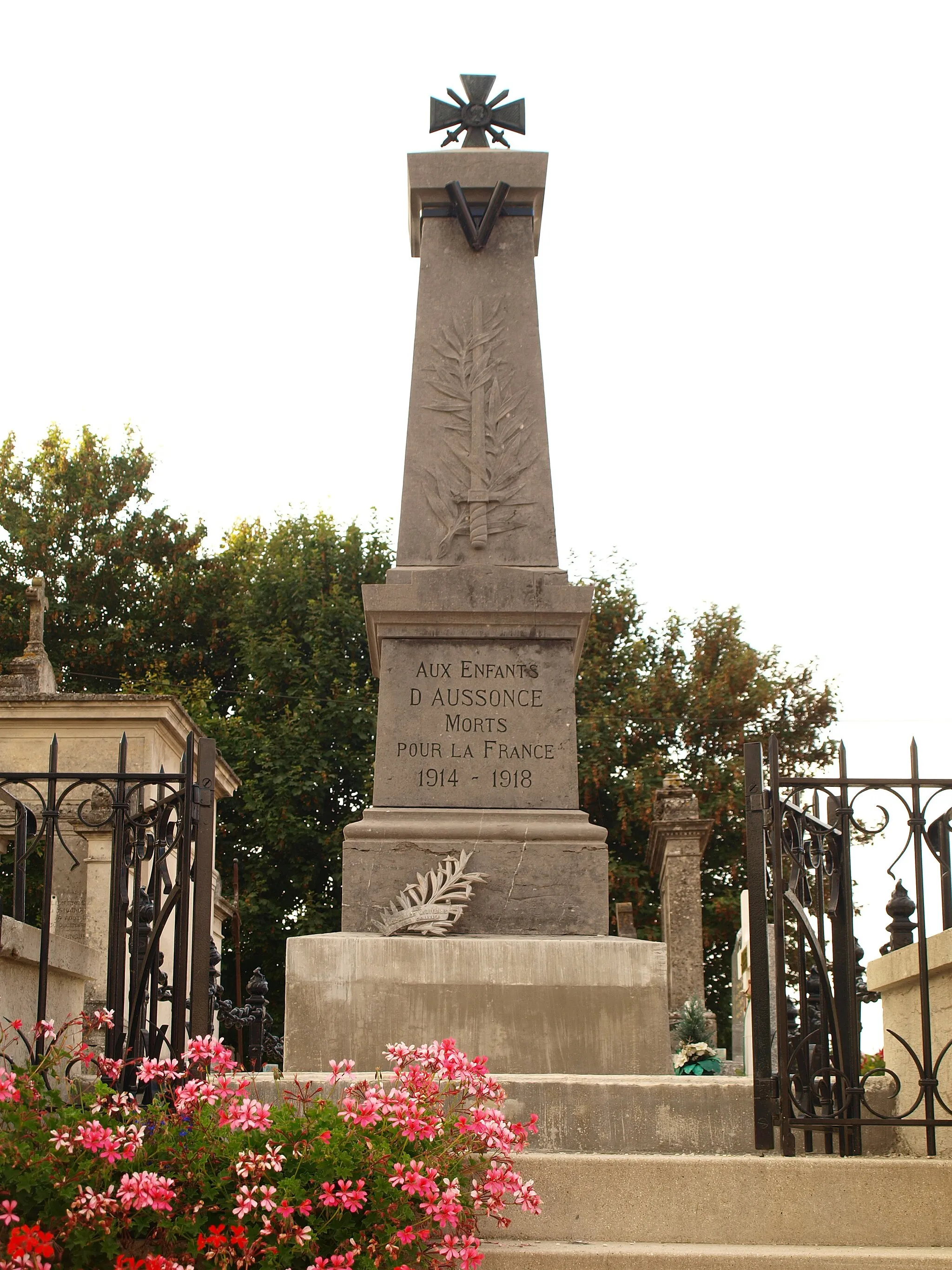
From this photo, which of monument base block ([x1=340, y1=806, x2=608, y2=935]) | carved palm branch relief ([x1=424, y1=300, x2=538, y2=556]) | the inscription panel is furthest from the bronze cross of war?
monument base block ([x1=340, y1=806, x2=608, y2=935])

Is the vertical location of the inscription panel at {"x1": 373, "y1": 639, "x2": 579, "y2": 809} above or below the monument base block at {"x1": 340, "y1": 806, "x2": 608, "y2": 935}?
above

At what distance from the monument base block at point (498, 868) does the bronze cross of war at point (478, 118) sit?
4498 millimetres

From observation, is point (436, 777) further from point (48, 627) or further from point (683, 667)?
point (48, 627)

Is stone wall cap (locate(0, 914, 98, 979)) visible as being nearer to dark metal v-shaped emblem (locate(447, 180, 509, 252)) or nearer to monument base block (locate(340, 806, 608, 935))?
monument base block (locate(340, 806, 608, 935))

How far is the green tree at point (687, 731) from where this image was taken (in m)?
24.6

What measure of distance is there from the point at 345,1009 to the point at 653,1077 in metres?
1.60

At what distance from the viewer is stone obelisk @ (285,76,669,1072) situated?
7.06 m

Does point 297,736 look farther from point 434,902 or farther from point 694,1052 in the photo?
point 434,902

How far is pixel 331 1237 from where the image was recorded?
14.3 feet

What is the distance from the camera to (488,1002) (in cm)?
707

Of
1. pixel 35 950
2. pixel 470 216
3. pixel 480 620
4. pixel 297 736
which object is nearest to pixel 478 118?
pixel 470 216

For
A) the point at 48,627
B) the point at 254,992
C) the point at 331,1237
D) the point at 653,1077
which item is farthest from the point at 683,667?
the point at 331,1237

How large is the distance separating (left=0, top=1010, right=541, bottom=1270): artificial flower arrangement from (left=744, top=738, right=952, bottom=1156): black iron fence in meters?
1.24

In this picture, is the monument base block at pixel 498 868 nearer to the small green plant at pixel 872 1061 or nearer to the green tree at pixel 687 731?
the small green plant at pixel 872 1061
